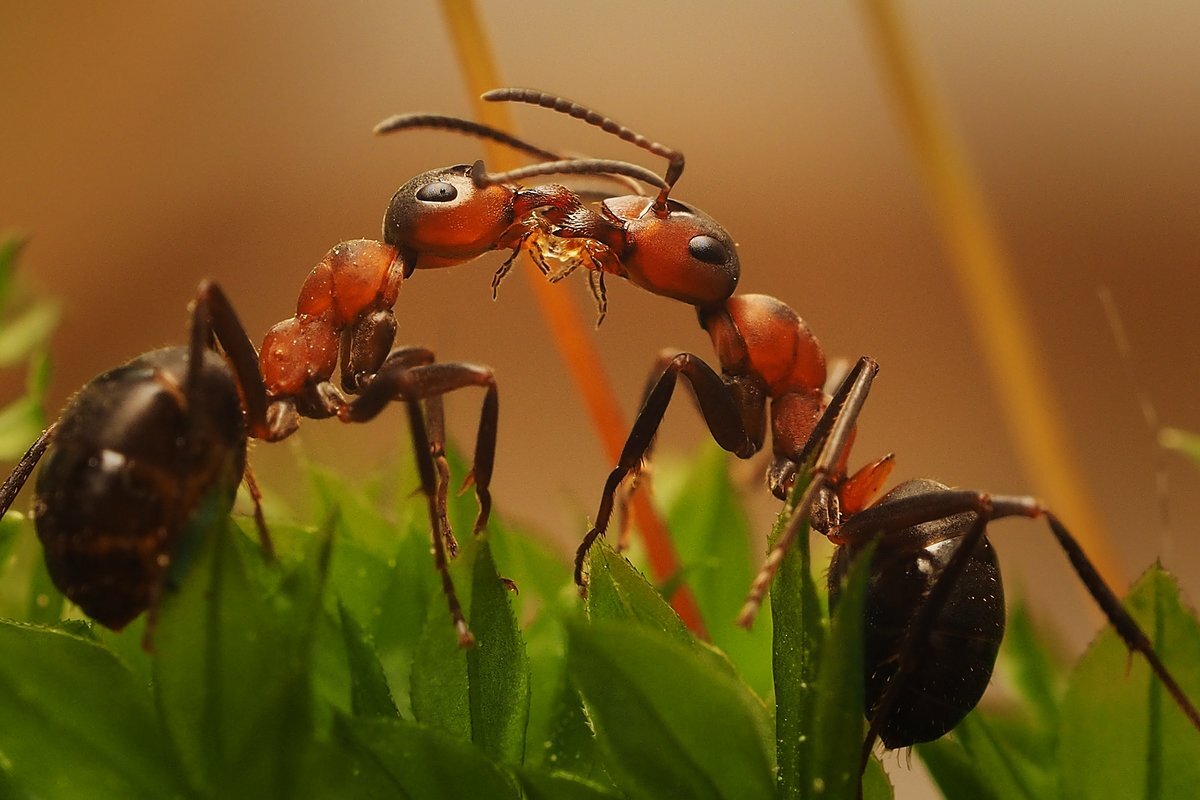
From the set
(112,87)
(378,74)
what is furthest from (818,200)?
(112,87)

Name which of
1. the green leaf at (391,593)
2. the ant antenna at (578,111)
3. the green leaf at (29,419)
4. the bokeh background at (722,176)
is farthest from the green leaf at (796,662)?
the bokeh background at (722,176)

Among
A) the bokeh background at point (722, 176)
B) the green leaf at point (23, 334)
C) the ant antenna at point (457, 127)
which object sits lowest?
the bokeh background at point (722, 176)

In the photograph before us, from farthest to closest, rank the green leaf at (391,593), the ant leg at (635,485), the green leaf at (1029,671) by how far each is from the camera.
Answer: the green leaf at (1029,671) → the ant leg at (635,485) → the green leaf at (391,593)

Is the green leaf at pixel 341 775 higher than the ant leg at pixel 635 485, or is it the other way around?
the green leaf at pixel 341 775

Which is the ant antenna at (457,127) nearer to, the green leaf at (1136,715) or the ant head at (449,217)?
the ant head at (449,217)

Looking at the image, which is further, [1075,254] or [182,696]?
[1075,254]

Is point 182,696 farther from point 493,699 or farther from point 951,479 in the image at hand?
point 951,479

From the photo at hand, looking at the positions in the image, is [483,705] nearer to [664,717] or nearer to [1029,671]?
[664,717]
